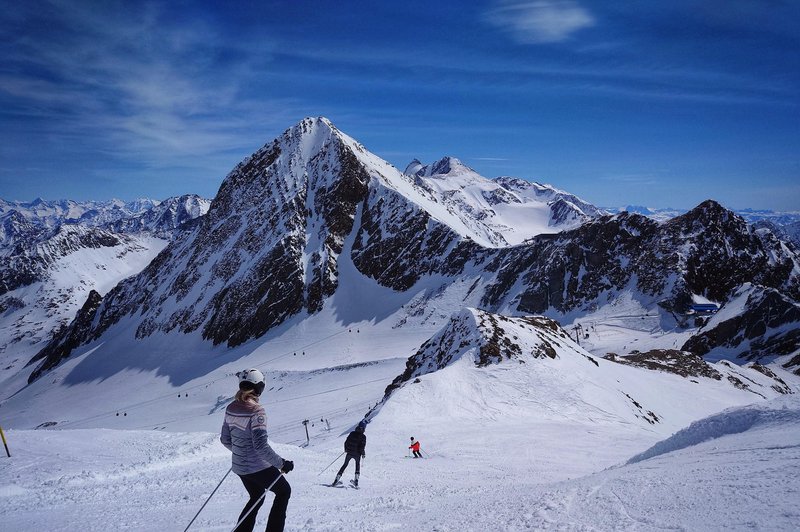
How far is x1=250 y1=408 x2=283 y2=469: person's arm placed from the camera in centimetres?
625

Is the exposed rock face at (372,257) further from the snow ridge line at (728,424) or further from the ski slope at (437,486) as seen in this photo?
the ski slope at (437,486)

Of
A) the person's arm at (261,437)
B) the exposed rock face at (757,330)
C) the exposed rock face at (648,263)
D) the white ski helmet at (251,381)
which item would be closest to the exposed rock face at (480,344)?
the person's arm at (261,437)

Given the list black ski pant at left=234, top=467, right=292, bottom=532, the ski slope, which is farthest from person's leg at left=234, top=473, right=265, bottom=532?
the ski slope

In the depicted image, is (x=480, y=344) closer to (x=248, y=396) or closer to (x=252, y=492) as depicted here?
(x=252, y=492)

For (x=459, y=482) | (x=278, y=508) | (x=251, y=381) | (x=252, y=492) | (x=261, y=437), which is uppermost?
(x=251, y=381)

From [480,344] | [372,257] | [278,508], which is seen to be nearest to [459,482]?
[278,508]

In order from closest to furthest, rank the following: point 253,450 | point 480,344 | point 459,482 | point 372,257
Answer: point 253,450
point 459,482
point 480,344
point 372,257

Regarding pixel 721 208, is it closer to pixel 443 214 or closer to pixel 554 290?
pixel 554 290

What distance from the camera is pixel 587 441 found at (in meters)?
19.5

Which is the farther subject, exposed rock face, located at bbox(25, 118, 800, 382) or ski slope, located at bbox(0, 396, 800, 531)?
exposed rock face, located at bbox(25, 118, 800, 382)

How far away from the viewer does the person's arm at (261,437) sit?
A: 6254mm

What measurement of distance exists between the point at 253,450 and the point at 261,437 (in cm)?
31

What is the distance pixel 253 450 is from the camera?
6395 millimetres

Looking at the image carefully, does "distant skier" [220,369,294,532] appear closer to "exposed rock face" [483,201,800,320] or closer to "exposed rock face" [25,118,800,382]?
"exposed rock face" [25,118,800,382]
